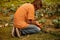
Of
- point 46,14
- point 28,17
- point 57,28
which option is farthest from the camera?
point 46,14

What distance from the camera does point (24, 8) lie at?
752 centimetres

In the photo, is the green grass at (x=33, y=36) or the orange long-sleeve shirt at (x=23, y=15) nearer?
the orange long-sleeve shirt at (x=23, y=15)

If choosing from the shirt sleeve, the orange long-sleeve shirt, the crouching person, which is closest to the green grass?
the crouching person

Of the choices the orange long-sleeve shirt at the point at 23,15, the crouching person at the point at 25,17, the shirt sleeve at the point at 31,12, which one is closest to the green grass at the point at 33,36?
the crouching person at the point at 25,17

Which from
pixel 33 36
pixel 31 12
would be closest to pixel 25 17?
pixel 31 12

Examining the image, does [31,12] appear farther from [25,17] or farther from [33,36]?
[33,36]

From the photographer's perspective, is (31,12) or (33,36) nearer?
(31,12)

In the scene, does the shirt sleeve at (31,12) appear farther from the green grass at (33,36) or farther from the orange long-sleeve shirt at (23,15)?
the green grass at (33,36)

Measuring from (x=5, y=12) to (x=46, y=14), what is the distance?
175 centimetres

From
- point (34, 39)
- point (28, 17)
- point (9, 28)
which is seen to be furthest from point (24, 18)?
point (9, 28)

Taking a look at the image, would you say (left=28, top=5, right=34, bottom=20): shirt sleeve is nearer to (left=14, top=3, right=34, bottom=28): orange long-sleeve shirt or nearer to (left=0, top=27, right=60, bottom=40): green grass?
(left=14, top=3, right=34, bottom=28): orange long-sleeve shirt

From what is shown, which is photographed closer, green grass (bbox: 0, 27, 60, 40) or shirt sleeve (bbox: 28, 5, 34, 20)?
shirt sleeve (bbox: 28, 5, 34, 20)

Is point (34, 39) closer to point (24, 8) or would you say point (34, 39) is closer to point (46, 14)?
point (24, 8)

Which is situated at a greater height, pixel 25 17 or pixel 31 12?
pixel 31 12
